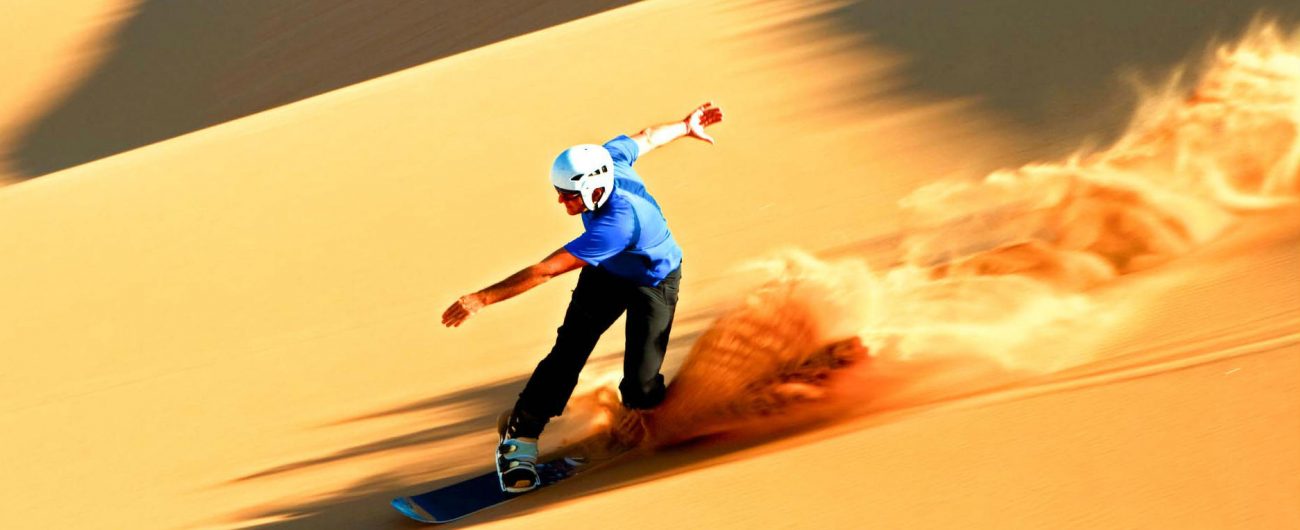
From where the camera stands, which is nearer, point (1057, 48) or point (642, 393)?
point (642, 393)

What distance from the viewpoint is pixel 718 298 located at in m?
6.85

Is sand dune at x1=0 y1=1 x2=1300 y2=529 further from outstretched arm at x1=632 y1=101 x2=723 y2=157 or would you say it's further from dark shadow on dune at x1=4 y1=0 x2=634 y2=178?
dark shadow on dune at x1=4 y1=0 x2=634 y2=178

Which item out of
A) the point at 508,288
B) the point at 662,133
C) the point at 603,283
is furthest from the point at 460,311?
the point at 662,133

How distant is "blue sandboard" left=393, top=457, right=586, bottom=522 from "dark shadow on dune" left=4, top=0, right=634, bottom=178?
14802 millimetres

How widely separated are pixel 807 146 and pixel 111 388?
14.4ft

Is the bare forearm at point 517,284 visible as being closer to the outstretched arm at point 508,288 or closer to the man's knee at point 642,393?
the outstretched arm at point 508,288

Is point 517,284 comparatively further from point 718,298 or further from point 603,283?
point 718,298

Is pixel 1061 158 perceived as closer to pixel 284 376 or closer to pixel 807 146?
pixel 807 146

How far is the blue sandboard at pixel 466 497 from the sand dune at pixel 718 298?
15 centimetres

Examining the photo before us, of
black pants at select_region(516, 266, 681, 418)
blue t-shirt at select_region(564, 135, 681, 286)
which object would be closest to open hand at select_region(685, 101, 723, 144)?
blue t-shirt at select_region(564, 135, 681, 286)

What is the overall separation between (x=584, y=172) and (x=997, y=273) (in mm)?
2452

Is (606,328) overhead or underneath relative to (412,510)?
overhead

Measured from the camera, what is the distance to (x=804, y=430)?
16.1 feet

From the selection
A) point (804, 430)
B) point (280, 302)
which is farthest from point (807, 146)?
point (804, 430)
